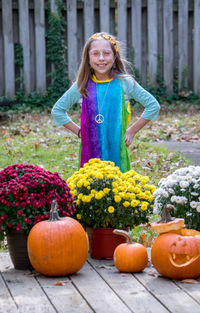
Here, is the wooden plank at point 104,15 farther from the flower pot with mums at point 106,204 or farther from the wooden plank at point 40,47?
the flower pot with mums at point 106,204

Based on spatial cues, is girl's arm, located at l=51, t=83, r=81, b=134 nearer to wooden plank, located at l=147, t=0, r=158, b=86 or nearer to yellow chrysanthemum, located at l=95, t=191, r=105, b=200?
yellow chrysanthemum, located at l=95, t=191, r=105, b=200

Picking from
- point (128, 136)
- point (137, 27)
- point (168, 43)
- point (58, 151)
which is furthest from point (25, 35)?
point (128, 136)

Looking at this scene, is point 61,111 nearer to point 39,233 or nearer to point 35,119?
point 39,233

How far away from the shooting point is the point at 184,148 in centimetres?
816

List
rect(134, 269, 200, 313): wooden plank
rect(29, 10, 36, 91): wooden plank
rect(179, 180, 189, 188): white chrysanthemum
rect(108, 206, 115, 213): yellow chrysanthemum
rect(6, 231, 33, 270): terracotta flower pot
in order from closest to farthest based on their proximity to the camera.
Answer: rect(134, 269, 200, 313): wooden plank < rect(6, 231, 33, 270): terracotta flower pot < rect(108, 206, 115, 213): yellow chrysanthemum < rect(179, 180, 189, 188): white chrysanthemum < rect(29, 10, 36, 91): wooden plank

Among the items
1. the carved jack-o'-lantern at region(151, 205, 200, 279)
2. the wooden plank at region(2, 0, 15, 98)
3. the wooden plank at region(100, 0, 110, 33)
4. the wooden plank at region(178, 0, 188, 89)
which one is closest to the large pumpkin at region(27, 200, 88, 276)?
the carved jack-o'-lantern at region(151, 205, 200, 279)

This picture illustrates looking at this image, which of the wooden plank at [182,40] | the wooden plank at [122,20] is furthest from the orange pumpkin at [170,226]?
the wooden plank at [182,40]

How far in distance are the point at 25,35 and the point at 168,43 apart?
2.72 metres

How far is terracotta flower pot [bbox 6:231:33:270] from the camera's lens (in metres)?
3.99

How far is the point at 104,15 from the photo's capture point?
1106 centimetres

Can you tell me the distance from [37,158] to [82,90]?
2.87 metres

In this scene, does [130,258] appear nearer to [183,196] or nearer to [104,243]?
[104,243]

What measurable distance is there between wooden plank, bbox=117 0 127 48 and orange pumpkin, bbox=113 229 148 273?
302 inches

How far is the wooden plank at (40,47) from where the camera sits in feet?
36.2
